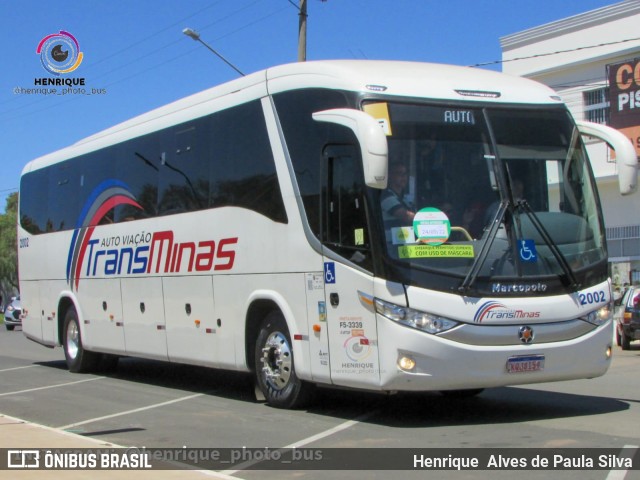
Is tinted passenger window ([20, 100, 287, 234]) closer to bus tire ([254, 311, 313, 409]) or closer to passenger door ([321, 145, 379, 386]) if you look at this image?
passenger door ([321, 145, 379, 386])

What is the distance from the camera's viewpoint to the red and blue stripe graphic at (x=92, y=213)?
1426 centimetres

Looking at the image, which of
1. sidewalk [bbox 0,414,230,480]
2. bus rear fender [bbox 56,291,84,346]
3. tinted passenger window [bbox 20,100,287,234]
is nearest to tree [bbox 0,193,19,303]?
bus rear fender [bbox 56,291,84,346]

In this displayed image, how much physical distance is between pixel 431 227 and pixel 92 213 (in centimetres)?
831

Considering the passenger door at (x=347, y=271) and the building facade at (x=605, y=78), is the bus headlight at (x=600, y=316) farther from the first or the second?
the building facade at (x=605, y=78)

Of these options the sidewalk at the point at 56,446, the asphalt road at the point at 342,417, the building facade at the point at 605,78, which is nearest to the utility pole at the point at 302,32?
the building facade at the point at 605,78

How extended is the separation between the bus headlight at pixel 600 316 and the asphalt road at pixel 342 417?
0.99 meters

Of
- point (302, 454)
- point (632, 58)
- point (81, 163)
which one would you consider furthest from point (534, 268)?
point (632, 58)

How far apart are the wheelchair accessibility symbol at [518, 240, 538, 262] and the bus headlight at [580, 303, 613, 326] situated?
0.84m

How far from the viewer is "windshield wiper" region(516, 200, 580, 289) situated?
8.85 m

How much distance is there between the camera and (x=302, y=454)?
7805 mm

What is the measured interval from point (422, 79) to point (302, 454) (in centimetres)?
401

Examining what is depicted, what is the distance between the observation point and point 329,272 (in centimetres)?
924

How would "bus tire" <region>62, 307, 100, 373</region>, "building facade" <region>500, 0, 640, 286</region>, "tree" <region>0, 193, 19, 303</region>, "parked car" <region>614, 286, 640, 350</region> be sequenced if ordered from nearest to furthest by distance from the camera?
"bus tire" <region>62, 307, 100, 373</region> → "parked car" <region>614, 286, 640, 350</region> → "building facade" <region>500, 0, 640, 286</region> → "tree" <region>0, 193, 19, 303</region>

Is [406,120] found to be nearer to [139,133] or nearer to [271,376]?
[271,376]
